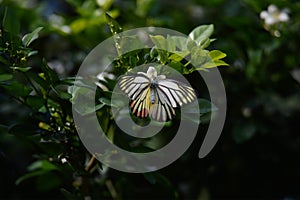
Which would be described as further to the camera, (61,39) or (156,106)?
(61,39)

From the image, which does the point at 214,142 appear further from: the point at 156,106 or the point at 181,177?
the point at 156,106

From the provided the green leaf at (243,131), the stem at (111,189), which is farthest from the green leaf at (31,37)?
the green leaf at (243,131)

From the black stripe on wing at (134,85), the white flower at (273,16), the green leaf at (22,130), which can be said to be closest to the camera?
the black stripe on wing at (134,85)

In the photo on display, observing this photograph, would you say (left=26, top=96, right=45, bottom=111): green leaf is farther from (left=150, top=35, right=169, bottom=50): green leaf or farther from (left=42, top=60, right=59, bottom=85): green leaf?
(left=150, top=35, right=169, bottom=50): green leaf

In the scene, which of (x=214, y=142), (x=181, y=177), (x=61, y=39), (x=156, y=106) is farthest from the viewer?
(x=61, y=39)

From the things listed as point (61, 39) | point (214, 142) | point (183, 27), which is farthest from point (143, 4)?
point (214, 142)

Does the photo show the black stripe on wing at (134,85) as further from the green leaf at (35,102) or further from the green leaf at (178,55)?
the green leaf at (35,102)

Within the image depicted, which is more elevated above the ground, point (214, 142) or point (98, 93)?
point (98, 93)
